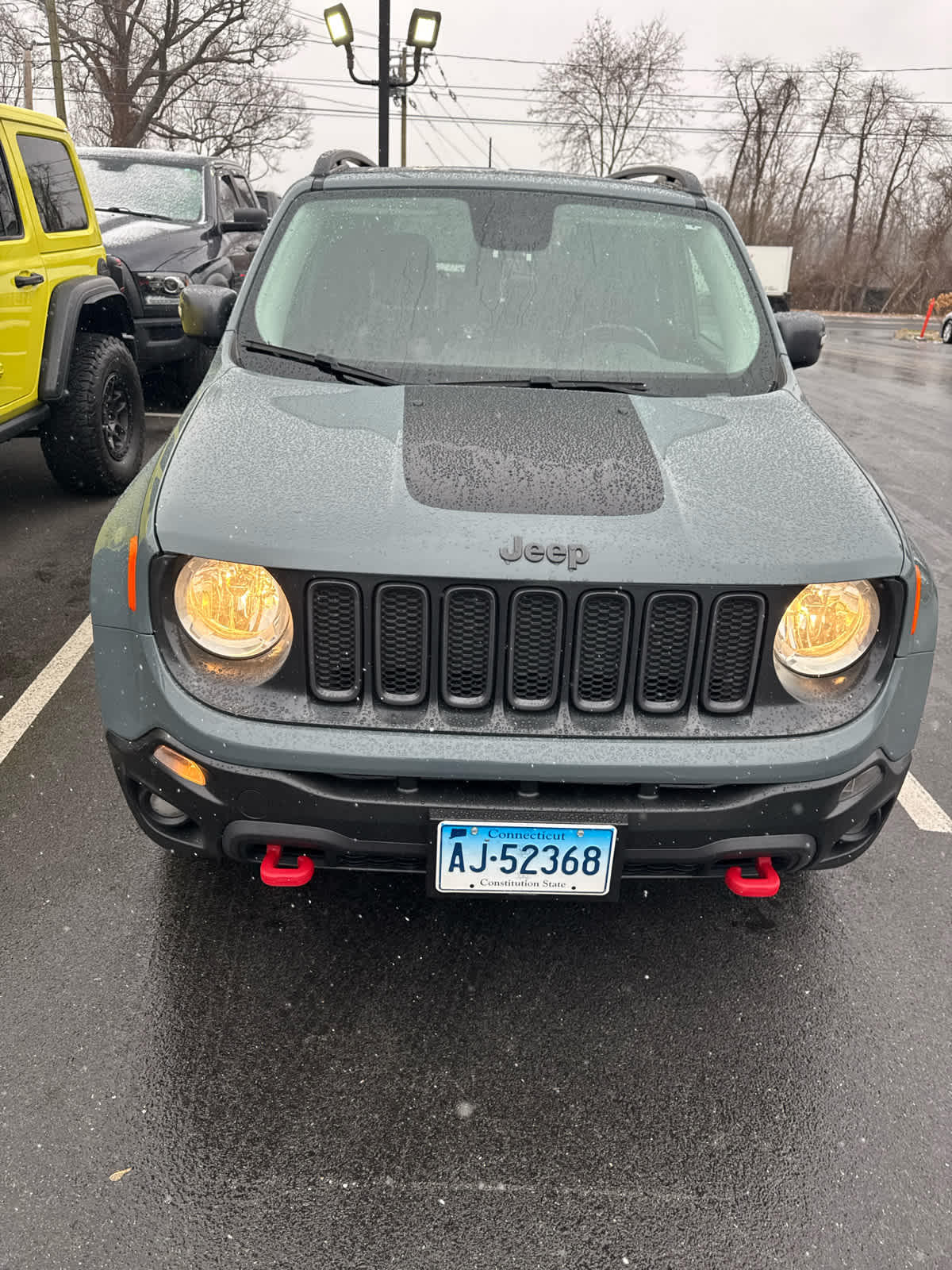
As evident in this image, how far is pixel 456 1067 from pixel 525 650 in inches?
38.3

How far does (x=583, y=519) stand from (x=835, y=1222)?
4.76 feet

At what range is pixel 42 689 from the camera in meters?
3.79

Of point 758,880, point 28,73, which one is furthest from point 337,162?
point 28,73

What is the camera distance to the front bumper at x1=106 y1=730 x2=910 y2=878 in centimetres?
196

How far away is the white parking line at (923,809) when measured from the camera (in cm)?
318

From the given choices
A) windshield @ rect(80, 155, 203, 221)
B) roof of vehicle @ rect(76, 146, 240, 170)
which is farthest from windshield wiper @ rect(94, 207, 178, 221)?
roof of vehicle @ rect(76, 146, 240, 170)

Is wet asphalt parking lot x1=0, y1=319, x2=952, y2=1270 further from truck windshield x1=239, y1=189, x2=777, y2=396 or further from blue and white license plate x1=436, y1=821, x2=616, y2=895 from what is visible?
truck windshield x1=239, y1=189, x2=777, y2=396

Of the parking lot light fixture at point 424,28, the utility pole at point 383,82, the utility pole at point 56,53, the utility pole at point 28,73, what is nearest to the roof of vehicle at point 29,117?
the utility pole at point 383,82

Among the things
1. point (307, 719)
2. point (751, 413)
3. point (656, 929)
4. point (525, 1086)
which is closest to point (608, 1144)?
point (525, 1086)

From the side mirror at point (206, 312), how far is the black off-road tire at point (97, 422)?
→ 2.58 meters

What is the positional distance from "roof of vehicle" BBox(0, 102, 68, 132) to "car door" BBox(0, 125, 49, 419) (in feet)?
0.42

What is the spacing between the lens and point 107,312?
596 centimetres

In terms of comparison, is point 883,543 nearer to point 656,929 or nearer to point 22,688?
point 656,929

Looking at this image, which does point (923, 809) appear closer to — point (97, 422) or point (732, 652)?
point (732, 652)
